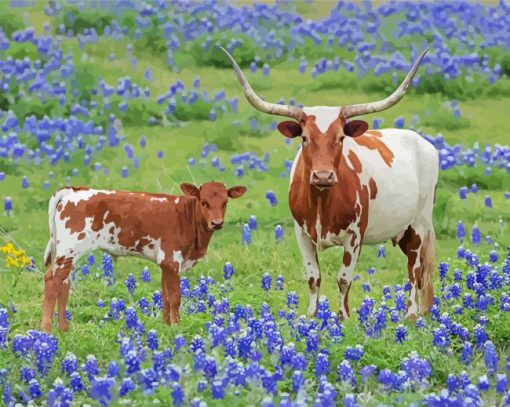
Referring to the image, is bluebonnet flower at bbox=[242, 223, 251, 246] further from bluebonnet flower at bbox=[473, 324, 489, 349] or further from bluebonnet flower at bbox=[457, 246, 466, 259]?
bluebonnet flower at bbox=[473, 324, 489, 349]

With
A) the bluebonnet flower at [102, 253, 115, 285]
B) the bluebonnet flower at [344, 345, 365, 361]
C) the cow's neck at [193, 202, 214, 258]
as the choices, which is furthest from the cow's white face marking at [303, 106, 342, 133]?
the bluebonnet flower at [102, 253, 115, 285]

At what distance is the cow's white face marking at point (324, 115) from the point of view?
9.04 meters

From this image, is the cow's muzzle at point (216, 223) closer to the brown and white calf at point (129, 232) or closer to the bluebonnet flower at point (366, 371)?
the brown and white calf at point (129, 232)

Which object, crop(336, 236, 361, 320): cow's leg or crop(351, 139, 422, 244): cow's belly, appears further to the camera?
crop(351, 139, 422, 244): cow's belly

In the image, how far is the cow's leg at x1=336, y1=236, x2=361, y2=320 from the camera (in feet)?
31.3

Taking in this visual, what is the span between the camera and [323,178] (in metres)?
8.77

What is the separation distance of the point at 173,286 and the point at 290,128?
135cm

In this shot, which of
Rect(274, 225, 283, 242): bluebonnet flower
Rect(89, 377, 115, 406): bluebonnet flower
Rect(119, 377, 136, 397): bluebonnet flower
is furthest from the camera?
Rect(274, 225, 283, 242): bluebonnet flower

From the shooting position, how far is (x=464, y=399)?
281 inches

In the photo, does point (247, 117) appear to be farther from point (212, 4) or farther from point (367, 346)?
point (367, 346)

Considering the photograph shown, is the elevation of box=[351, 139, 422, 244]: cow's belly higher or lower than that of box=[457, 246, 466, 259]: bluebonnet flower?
higher

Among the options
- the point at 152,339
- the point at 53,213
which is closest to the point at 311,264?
the point at 152,339

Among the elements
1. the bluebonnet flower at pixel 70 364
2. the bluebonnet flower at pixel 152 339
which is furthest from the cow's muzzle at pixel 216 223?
the bluebonnet flower at pixel 70 364

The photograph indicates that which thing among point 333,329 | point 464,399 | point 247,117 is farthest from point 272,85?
point 464,399
